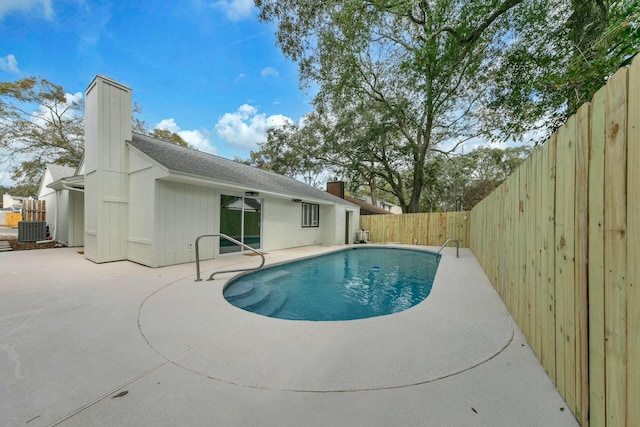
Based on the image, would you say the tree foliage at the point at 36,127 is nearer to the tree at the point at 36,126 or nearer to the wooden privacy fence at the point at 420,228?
the tree at the point at 36,126

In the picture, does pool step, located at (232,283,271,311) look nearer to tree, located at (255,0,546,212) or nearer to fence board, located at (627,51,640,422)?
fence board, located at (627,51,640,422)

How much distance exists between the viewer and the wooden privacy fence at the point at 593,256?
3.53ft

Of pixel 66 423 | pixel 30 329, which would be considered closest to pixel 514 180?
pixel 66 423

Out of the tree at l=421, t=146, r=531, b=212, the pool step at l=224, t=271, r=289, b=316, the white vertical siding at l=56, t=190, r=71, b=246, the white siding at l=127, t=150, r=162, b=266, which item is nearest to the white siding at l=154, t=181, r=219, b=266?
the white siding at l=127, t=150, r=162, b=266

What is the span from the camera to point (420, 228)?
44.4 ft

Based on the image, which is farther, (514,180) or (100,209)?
(100,209)

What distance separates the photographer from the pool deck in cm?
157

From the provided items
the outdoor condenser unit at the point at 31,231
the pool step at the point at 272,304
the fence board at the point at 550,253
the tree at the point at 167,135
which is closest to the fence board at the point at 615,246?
the fence board at the point at 550,253

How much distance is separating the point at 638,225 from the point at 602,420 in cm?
107

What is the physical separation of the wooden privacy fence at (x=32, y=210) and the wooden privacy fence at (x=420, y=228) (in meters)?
16.4

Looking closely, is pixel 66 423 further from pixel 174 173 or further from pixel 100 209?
pixel 100 209

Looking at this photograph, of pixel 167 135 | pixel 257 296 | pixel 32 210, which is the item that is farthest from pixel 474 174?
pixel 32 210

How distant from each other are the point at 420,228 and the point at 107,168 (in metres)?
13.5

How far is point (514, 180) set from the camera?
3266 mm
